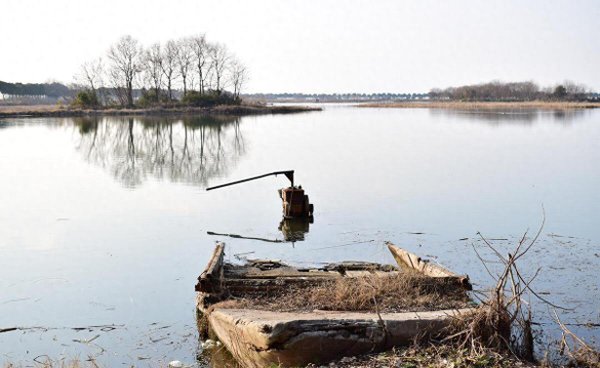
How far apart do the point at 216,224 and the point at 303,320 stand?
9.55m

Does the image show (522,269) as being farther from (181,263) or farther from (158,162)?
(158,162)

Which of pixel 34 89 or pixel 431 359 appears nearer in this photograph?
pixel 431 359

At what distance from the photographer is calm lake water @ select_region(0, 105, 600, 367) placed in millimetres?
9523

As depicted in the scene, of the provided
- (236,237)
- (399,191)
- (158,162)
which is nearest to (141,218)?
(236,237)

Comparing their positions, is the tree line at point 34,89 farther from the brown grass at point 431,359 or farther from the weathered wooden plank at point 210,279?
the brown grass at point 431,359

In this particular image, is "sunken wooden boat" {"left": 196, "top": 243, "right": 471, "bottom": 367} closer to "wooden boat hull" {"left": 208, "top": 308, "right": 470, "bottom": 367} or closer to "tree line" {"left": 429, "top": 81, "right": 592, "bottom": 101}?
"wooden boat hull" {"left": 208, "top": 308, "right": 470, "bottom": 367}

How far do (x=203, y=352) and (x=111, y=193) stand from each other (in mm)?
13647

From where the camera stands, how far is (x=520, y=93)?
150 metres

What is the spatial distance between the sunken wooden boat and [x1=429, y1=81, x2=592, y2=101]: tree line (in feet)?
403

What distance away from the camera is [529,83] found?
541ft

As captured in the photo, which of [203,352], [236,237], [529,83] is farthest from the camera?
[529,83]

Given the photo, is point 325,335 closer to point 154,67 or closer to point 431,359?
point 431,359

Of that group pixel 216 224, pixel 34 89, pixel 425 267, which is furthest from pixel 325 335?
pixel 34 89

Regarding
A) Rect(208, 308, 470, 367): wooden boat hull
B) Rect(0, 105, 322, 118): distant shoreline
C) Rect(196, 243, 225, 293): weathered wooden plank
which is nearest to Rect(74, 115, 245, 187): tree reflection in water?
Rect(196, 243, 225, 293): weathered wooden plank
